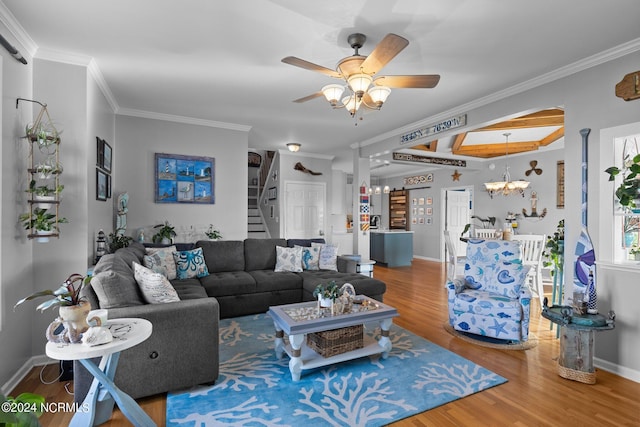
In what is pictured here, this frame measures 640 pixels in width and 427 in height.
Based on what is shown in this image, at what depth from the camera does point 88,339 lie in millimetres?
1589

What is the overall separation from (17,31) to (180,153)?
253cm

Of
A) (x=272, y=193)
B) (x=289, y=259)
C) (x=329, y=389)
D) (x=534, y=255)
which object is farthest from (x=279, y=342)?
(x=272, y=193)

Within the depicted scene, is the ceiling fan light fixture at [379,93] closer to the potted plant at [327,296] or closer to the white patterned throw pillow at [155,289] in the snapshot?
the potted plant at [327,296]

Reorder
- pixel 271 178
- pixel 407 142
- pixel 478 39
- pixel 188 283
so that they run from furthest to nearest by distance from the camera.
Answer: pixel 271 178, pixel 407 142, pixel 188 283, pixel 478 39

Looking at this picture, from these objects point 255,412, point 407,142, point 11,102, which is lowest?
point 255,412

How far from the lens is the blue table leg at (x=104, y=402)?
1.74 metres

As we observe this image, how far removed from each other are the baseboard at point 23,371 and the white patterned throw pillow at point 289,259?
251cm

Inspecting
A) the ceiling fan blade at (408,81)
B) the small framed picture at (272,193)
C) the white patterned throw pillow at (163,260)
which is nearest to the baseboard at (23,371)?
the white patterned throw pillow at (163,260)

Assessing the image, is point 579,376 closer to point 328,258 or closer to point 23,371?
point 328,258

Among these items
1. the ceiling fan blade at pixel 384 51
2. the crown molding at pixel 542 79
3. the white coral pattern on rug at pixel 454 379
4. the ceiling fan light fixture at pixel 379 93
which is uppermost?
the crown molding at pixel 542 79

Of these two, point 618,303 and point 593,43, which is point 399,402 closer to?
point 618,303

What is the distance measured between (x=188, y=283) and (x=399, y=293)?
323cm

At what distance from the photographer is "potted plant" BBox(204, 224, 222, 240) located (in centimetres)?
509

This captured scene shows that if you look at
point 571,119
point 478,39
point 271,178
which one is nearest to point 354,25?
point 478,39
